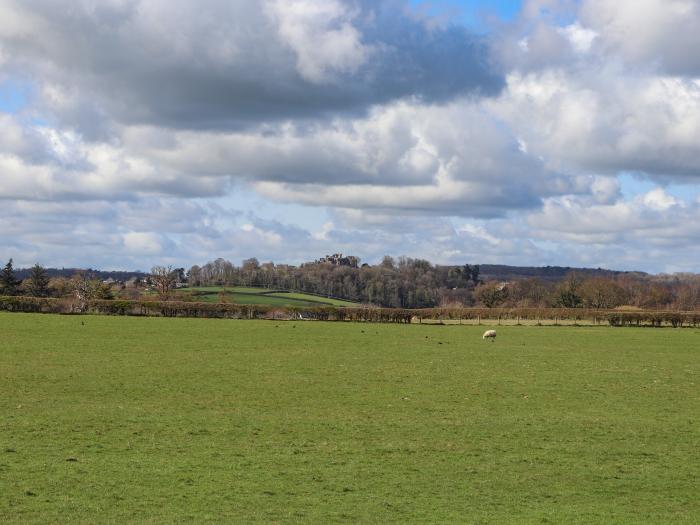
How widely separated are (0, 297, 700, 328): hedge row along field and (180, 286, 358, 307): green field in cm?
4349

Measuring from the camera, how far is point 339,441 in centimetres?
1736

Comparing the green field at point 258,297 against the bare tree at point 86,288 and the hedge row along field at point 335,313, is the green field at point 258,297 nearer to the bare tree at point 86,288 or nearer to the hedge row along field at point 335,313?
the bare tree at point 86,288

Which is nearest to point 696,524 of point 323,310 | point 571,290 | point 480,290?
point 323,310

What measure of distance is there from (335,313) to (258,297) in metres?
62.9

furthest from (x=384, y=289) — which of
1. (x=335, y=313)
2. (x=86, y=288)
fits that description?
(x=335, y=313)

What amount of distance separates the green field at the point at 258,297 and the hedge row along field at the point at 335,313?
43.5 metres

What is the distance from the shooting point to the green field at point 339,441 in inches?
488

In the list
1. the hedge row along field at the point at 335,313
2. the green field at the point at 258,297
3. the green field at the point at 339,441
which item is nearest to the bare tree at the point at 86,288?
the hedge row along field at the point at 335,313

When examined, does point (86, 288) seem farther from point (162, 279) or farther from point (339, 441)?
point (339, 441)

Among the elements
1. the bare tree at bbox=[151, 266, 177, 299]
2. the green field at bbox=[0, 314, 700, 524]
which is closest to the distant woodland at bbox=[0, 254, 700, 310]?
the bare tree at bbox=[151, 266, 177, 299]

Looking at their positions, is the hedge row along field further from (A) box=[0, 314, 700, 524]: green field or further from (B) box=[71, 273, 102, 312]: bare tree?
(A) box=[0, 314, 700, 524]: green field

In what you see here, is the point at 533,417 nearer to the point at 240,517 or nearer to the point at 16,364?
the point at 240,517

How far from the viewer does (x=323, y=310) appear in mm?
91125

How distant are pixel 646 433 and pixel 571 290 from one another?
426 feet
